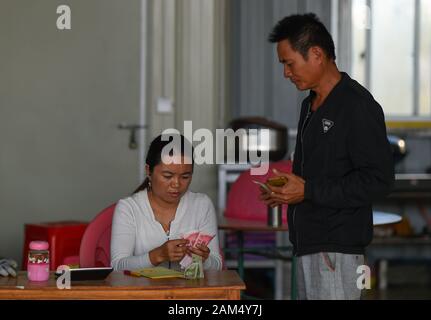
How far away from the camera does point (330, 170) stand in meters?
2.69

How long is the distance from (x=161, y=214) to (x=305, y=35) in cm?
103

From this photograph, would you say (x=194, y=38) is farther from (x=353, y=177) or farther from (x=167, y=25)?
(x=353, y=177)

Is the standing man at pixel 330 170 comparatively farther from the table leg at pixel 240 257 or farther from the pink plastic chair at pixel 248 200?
the table leg at pixel 240 257

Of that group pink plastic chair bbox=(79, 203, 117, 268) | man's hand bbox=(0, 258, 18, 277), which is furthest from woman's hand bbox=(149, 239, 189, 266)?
pink plastic chair bbox=(79, 203, 117, 268)

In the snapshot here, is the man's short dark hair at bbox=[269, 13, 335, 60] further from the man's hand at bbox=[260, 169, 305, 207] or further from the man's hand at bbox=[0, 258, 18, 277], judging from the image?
the man's hand at bbox=[0, 258, 18, 277]

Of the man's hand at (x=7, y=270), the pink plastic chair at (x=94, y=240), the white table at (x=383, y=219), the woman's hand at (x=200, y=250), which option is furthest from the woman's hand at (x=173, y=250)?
the white table at (x=383, y=219)

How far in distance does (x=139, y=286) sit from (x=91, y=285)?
15 centimetres

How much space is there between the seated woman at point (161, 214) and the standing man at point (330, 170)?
0.59m

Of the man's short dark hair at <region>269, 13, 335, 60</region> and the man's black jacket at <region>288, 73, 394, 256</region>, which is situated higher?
the man's short dark hair at <region>269, 13, 335, 60</region>

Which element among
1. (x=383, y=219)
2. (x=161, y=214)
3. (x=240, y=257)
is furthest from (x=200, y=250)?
(x=240, y=257)

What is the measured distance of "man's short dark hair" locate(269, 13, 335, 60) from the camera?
2732mm

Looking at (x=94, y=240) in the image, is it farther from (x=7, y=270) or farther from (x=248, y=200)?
(x=248, y=200)

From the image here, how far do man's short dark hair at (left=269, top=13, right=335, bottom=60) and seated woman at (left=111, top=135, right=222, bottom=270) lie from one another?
818 millimetres

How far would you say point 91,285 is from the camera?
2637 mm
